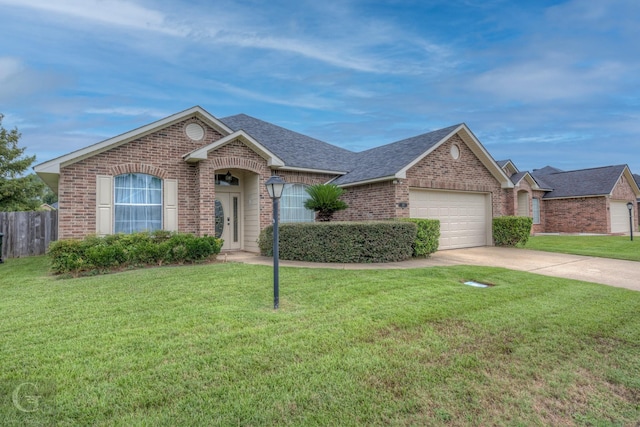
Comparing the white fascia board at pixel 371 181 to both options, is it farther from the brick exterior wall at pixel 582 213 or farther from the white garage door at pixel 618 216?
Result: the white garage door at pixel 618 216

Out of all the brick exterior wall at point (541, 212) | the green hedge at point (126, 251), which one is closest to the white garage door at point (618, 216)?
the brick exterior wall at point (541, 212)

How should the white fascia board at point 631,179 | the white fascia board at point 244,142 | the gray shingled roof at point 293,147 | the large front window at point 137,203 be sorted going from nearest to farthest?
the large front window at point 137,203
the white fascia board at point 244,142
the gray shingled roof at point 293,147
the white fascia board at point 631,179

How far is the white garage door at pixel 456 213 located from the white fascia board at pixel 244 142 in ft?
18.2

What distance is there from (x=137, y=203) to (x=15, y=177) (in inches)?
714

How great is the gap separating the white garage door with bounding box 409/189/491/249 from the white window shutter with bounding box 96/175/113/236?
10.5 metres

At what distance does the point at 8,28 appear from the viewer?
938 centimetres

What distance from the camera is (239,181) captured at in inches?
538

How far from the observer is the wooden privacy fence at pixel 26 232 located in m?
13.1

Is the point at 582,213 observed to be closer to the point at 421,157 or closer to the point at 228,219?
the point at 421,157

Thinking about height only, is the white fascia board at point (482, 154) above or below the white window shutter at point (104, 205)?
above

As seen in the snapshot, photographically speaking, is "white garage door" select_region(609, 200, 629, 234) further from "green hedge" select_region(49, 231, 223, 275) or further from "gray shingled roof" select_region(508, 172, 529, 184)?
"green hedge" select_region(49, 231, 223, 275)

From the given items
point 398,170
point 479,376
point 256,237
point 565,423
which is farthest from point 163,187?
point 565,423

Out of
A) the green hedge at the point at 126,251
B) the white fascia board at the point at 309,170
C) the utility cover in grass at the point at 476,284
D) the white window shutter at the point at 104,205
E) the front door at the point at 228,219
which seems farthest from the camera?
the white fascia board at the point at 309,170

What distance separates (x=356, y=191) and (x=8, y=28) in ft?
40.5
